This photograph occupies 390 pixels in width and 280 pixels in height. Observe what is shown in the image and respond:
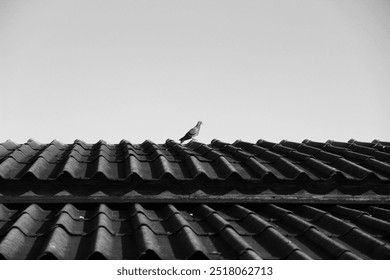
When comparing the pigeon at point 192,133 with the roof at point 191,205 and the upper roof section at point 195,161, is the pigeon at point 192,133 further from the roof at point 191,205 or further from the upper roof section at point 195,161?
the roof at point 191,205

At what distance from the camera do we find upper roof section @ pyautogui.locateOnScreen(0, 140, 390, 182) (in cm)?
464

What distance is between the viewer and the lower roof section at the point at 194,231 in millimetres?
3191

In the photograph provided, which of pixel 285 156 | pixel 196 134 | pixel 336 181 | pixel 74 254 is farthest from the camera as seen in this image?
pixel 196 134

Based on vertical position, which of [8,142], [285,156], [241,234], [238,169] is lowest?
[241,234]

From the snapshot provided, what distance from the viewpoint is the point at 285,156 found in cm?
576

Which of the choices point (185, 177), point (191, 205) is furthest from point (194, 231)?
point (185, 177)

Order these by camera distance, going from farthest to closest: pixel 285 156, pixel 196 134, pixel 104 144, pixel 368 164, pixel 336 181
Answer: pixel 196 134
pixel 104 144
pixel 285 156
pixel 368 164
pixel 336 181

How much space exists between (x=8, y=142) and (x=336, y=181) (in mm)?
3796

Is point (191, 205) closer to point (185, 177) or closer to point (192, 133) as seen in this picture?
point (185, 177)

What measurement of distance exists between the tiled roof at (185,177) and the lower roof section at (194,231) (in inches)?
4.0

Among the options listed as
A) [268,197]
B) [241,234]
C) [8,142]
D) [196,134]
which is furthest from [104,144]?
[196,134]

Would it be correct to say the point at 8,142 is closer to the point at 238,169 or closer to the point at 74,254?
the point at 238,169
